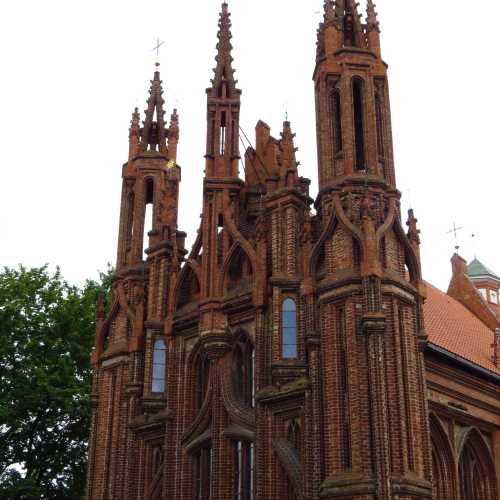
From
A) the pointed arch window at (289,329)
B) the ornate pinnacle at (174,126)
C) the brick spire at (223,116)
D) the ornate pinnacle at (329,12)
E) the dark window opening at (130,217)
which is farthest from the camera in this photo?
the ornate pinnacle at (174,126)

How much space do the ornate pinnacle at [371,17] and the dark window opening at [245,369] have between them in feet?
28.2

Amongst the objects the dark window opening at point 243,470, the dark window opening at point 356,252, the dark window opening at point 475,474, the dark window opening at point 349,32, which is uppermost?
the dark window opening at point 349,32

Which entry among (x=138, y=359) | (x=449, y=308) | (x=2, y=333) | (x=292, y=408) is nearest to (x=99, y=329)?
(x=138, y=359)

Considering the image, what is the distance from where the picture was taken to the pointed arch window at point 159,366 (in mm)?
23044

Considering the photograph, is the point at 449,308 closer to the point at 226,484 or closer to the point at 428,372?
the point at 428,372

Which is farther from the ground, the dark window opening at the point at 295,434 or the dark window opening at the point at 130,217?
the dark window opening at the point at 130,217

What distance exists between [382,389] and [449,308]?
48.0 ft

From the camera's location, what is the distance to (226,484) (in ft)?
65.9

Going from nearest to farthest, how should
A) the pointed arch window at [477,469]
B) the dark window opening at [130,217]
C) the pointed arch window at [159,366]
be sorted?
the pointed arch window at [159,366]
the pointed arch window at [477,469]
the dark window opening at [130,217]

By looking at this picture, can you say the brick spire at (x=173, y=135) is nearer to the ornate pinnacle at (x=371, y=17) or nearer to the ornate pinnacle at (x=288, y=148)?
the ornate pinnacle at (x=288, y=148)

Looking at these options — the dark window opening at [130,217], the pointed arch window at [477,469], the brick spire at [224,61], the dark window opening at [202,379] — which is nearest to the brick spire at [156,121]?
the dark window opening at [130,217]

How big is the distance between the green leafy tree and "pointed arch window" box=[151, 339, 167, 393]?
299 inches

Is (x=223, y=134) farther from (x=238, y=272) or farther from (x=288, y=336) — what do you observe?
(x=288, y=336)

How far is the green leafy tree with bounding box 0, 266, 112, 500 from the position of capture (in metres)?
29.7
